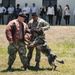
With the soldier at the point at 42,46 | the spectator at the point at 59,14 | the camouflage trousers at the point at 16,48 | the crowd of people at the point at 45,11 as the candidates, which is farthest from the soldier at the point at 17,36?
the spectator at the point at 59,14

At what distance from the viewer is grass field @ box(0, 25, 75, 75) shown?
11.5 meters

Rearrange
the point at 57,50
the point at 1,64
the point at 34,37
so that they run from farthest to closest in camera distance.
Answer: the point at 57,50
the point at 1,64
the point at 34,37

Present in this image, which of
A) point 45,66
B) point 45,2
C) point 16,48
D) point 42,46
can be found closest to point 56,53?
point 45,66

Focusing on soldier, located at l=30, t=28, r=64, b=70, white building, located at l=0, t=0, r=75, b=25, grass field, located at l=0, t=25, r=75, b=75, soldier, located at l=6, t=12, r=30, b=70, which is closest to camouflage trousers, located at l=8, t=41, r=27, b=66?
soldier, located at l=6, t=12, r=30, b=70

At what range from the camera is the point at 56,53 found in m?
16.2

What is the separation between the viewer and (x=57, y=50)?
17.3 m

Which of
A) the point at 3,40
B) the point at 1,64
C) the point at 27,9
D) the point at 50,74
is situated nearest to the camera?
the point at 50,74

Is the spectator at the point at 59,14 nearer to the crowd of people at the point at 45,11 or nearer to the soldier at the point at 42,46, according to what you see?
the crowd of people at the point at 45,11

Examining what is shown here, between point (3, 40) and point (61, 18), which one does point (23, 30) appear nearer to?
point (3, 40)

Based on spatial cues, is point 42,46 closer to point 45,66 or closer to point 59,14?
point 45,66

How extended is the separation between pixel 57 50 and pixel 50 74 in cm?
620

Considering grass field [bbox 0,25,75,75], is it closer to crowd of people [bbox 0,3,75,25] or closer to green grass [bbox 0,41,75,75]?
green grass [bbox 0,41,75,75]

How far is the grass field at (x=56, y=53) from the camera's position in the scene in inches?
454

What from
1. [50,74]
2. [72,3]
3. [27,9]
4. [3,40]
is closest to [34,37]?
[50,74]
